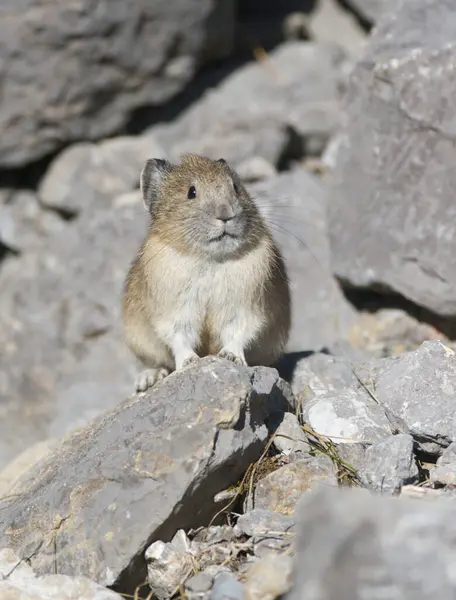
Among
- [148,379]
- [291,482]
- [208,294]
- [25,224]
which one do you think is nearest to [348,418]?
[291,482]

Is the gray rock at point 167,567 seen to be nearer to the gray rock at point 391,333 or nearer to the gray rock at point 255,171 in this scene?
the gray rock at point 391,333

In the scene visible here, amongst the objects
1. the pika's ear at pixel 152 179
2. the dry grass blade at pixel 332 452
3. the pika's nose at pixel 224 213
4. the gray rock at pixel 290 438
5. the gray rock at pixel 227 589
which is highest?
the pika's nose at pixel 224 213

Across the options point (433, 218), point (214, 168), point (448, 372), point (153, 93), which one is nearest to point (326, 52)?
point (153, 93)

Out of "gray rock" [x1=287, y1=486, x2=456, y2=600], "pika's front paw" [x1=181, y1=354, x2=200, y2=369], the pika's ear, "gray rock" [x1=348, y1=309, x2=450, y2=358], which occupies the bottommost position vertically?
"gray rock" [x1=348, y1=309, x2=450, y2=358]

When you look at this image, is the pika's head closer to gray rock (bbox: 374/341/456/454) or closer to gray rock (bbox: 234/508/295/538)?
gray rock (bbox: 374/341/456/454)

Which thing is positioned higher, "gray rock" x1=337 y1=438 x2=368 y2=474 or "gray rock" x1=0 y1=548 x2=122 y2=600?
"gray rock" x1=0 y1=548 x2=122 y2=600

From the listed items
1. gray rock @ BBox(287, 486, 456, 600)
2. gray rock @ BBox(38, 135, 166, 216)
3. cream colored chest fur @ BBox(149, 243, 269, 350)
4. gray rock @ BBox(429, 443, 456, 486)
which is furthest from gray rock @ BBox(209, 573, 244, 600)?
gray rock @ BBox(38, 135, 166, 216)

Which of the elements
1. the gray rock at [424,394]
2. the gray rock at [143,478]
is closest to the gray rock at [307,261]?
the gray rock at [424,394]
